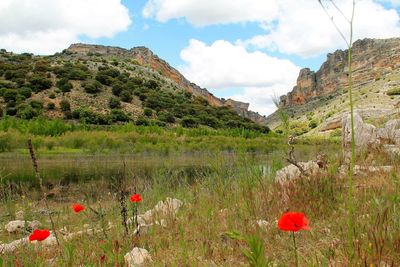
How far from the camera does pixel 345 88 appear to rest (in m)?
112

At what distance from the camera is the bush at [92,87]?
50.8 m

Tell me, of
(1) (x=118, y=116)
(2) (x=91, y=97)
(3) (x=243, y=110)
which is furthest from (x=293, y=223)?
(3) (x=243, y=110)

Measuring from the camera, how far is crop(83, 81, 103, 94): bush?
50.8 meters

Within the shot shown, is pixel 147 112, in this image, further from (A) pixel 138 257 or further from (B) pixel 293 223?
(B) pixel 293 223

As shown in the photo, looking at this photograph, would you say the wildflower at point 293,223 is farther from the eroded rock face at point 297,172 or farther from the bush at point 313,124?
the bush at point 313,124

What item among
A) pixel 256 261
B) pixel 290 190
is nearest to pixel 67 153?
pixel 290 190

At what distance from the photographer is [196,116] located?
55156 millimetres

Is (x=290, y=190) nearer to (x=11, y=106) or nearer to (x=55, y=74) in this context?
(x=11, y=106)

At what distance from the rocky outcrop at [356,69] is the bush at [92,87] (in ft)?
98.4

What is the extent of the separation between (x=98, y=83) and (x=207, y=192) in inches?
1907

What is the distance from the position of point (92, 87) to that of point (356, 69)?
254 feet

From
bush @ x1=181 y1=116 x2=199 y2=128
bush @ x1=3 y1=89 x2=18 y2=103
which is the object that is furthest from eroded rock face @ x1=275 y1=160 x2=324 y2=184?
bush @ x1=181 y1=116 x2=199 y2=128

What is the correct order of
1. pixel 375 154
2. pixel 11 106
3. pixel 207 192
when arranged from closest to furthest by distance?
pixel 207 192 → pixel 375 154 → pixel 11 106

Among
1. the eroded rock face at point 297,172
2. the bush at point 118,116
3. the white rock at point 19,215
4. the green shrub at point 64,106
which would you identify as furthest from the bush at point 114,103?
the eroded rock face at point 297,172
